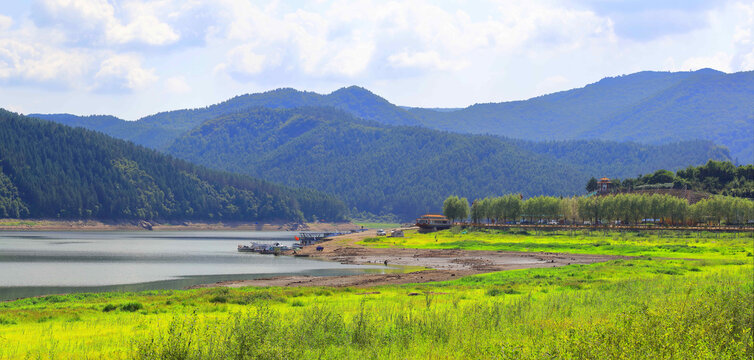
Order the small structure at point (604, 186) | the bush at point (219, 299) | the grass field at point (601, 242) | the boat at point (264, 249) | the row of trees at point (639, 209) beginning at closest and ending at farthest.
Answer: the bush at point (219, 299)
the grass field at point (601, 242)
the boat at point (264, 249)
the row of trees at point (639, 209)
the small structure at point (604, 186)

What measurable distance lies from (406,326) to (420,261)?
2527 inches

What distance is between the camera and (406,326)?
22.7 meters

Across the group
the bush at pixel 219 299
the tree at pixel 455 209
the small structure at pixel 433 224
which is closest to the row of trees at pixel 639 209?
the tree at pixel 455 209

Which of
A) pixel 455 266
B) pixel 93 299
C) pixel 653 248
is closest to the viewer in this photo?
pixel 93 299

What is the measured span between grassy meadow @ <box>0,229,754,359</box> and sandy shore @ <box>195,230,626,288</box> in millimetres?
12529

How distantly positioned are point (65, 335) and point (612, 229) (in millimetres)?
115347

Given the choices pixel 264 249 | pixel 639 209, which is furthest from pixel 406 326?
pixel 639 209

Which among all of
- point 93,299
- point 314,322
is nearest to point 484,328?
point 314,322

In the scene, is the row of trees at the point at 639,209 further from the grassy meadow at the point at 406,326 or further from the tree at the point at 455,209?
the grassy meadow at the point at 406,326

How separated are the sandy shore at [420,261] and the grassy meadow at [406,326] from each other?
493 inches

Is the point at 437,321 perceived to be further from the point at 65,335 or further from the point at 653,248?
→ the point at 653,248

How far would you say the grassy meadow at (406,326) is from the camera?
15.7m

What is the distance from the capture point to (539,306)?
28.5 meters

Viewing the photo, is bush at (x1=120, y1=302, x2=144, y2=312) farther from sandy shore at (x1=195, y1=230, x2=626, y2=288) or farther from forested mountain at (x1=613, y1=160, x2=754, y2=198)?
forested mountain at (x1=613, y1=160, x2=754, y2=198)
